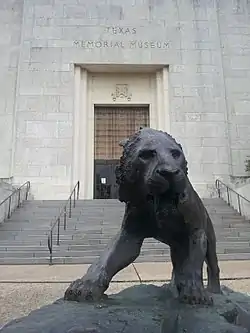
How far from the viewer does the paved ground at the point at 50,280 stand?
12.2 ft

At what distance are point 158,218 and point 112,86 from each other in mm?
16926

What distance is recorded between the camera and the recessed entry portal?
1781 cm

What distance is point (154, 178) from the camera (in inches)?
76.9

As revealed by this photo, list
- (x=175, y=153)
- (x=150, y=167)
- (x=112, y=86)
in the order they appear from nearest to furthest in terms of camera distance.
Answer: (x=150, y=167) < (x=175, y=153) < (x=112, y=86)

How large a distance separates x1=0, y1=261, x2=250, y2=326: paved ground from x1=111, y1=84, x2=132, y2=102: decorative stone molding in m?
12.7

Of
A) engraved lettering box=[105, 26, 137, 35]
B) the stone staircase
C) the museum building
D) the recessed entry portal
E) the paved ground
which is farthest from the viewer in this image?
engraved lettering box=[105, 26, 137, 35]

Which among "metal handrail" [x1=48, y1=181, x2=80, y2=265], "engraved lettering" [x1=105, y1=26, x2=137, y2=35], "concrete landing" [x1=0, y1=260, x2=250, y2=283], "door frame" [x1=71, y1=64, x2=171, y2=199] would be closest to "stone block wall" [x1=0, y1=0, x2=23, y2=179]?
"door frame" [x1=71, y1=64, x2=171, y2=199]

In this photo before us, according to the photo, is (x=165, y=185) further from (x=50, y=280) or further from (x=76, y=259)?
(x=76, y=259)

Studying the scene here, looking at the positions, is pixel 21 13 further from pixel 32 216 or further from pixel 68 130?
pixel 32 216

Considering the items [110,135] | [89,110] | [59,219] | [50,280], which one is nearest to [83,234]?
[59,219]

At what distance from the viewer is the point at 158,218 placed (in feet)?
7.28

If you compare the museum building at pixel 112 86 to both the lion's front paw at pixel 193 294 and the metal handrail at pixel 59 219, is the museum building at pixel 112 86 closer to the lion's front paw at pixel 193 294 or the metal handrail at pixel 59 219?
the metal handrail at pixel 59 219

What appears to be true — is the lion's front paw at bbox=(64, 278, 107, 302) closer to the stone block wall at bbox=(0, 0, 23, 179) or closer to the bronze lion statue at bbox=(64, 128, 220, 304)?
the bronze lion statue at bbox=(64, 128, 220, 304)

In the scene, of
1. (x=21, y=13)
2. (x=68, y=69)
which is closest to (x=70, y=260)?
(x=68, y=69)
